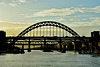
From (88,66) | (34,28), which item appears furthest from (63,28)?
(88,66)

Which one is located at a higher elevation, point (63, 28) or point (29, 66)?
point (63, 28)

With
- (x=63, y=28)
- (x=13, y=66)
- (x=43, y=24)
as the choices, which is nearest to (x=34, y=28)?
(x=43, y=24)

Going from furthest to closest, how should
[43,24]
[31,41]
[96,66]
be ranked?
1. [31,41]
2. [43,24]
3. [96,66]

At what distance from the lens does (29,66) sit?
76188mm

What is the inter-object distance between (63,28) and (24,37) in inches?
975

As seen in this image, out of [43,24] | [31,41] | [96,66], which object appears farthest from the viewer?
[31,41]

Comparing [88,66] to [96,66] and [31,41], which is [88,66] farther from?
[31,41]

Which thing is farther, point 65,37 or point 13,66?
point 65,37

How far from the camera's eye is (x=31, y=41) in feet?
592

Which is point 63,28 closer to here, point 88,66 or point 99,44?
point 99,44

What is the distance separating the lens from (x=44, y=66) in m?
76.7

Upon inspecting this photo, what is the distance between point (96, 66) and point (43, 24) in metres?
95.3

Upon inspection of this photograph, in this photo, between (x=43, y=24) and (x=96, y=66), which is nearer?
(x=96, y=66)

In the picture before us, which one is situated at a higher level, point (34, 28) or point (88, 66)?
point (34, 28)
